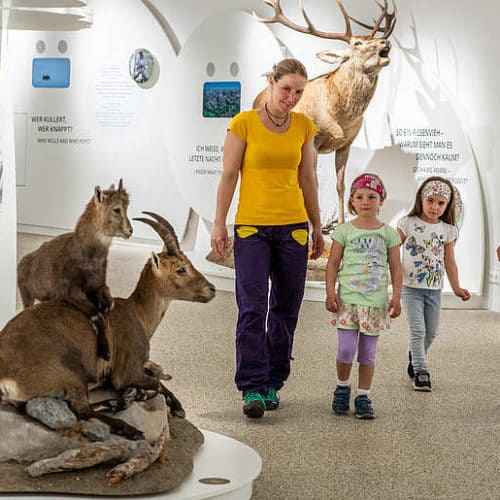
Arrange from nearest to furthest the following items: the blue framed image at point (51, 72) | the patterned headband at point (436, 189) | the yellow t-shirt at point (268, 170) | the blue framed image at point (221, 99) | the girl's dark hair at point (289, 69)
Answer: the girl's dark hair at point (289, 69)
the yellow t-shirt at point (268, 170)
the patterned headband at point (436, 189)
the blue framed image at point (221, 99)
the blue framed image at point (51, 72)

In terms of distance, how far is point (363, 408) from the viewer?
472cm

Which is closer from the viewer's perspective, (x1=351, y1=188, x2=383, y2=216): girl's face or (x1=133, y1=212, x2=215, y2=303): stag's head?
(x1=133, y1=212, x2=215, y2=303): stag's head

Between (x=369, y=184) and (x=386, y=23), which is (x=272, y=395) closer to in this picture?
(x=369, y=184)

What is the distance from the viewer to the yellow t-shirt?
4.49 meters

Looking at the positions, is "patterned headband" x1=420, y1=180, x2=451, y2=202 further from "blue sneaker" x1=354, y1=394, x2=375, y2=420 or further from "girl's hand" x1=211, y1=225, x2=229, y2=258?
"girl's hand" x1=211, y1=225, x2=229, y2=258

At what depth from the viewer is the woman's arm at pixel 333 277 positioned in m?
4.70

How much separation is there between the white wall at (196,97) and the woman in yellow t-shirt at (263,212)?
14.7 ft

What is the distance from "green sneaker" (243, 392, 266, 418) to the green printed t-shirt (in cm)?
62

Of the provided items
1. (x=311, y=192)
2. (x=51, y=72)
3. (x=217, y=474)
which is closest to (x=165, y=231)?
(x=217, y=474)

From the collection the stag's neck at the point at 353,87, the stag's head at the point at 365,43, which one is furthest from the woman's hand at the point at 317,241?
the stag's neck at the point at 353,87

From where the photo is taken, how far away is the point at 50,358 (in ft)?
10.2

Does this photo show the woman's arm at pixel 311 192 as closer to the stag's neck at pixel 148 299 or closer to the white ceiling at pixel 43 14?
the stag's neck at pixel 148 299

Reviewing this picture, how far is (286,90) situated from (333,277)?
36.6 inches

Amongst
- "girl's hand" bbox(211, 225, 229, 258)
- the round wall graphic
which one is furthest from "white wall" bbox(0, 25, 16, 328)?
the round wall graphic
